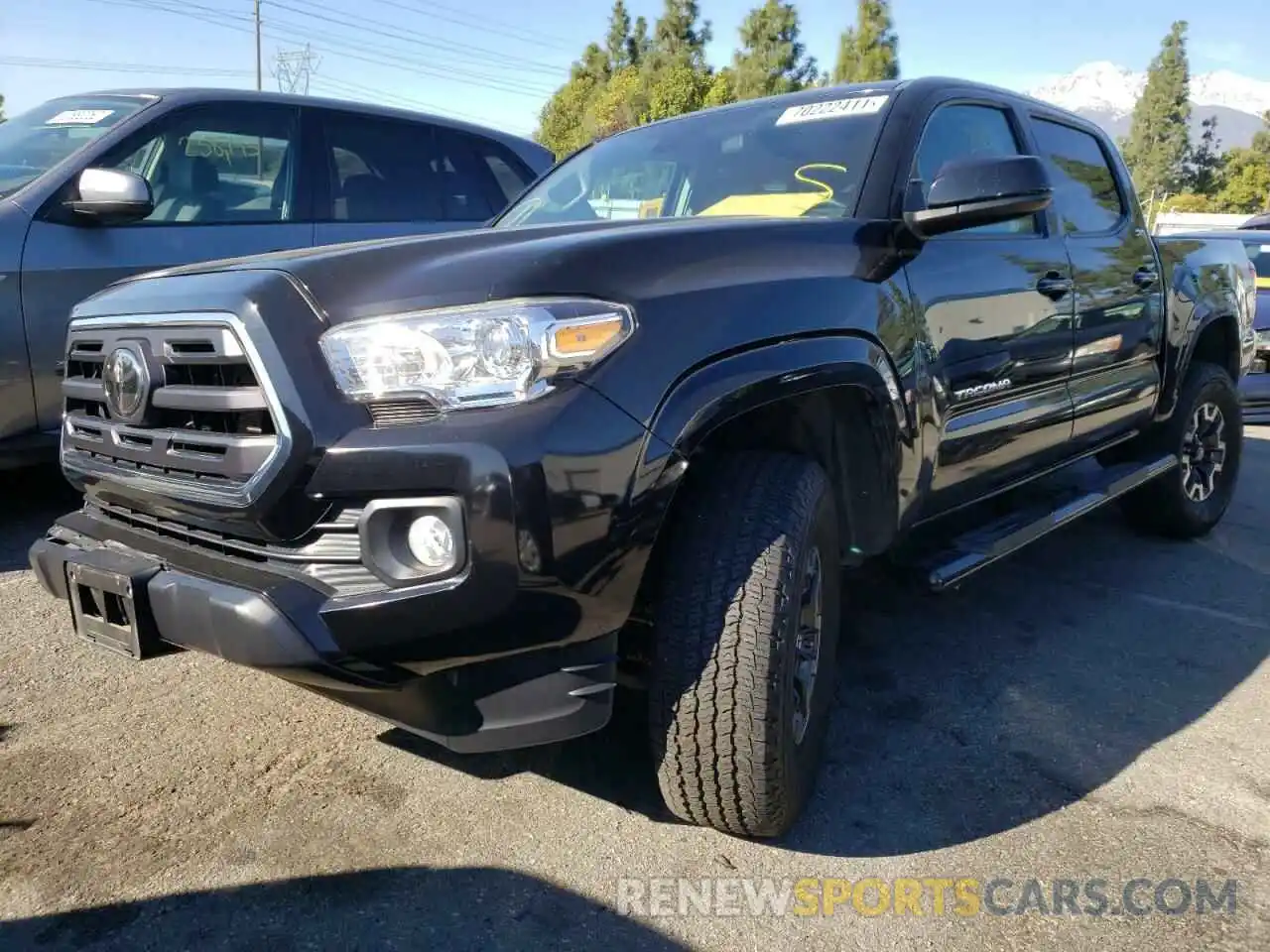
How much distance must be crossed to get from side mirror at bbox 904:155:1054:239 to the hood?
1.22ft

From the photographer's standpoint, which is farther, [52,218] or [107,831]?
[52,218]

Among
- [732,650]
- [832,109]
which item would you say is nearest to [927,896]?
[732,650]

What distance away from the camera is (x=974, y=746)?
2.77 m

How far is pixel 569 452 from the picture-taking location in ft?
5.86

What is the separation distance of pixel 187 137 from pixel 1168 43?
67.0m

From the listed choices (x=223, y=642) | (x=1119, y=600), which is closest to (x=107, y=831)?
(x=223, y=642)

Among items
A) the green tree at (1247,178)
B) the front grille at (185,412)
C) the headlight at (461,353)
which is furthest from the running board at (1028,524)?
the green tree at (1247,178)

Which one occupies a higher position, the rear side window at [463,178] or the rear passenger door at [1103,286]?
the rear side window at [463,178]

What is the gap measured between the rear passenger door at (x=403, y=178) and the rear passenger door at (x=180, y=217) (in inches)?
6.9

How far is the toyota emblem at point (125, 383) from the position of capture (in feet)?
6.91

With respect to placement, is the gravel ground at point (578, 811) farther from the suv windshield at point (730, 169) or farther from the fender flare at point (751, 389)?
the suv windshield at point (730, 169)

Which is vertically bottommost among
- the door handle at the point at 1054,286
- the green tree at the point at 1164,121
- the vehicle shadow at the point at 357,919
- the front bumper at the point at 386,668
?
the vehicle shadow at the point at 357,919

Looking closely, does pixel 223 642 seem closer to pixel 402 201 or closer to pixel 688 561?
pixel 688 561

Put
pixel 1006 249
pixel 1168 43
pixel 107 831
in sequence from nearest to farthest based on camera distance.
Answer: pixel 107 831 < pixel 1006 249 < pixel 1168 43
